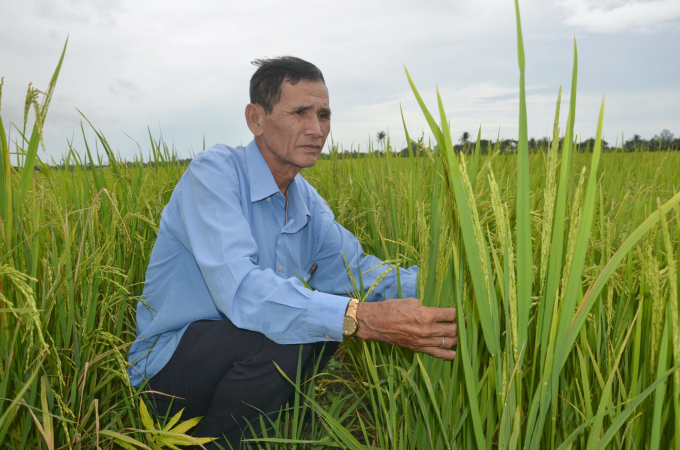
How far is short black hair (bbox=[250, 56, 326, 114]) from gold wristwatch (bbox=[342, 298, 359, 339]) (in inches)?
54.4

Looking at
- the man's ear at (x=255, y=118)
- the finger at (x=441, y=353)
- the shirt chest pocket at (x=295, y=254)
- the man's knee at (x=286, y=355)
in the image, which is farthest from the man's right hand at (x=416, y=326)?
the man's ear at (x=255, y=118)

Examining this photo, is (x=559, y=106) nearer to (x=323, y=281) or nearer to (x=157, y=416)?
(x=157, y=416)

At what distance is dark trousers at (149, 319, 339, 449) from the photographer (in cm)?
180

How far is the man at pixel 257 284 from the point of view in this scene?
1507 millimetres

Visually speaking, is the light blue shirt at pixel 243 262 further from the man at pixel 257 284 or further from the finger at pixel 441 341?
the finger at pixel 441 341

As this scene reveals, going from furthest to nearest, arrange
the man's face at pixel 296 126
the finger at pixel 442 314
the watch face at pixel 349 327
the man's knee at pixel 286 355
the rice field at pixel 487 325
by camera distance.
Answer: the man's face at pixel 296 126
the man's knee at pixel 286 355
the watch face at pixel 349 327
the finger at pixel 442 314
the rice field at pixel 487 325

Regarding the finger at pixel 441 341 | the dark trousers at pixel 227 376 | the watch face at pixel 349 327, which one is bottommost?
the dark trousers at pixel 227 376

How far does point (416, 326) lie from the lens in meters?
1.18

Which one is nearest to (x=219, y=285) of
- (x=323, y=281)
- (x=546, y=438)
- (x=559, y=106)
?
(x=323, y=281)

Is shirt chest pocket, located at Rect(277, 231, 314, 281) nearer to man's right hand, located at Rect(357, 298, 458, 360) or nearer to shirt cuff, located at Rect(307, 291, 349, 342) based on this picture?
shirt cuff, located at Rect(307, 291, 349, 342)

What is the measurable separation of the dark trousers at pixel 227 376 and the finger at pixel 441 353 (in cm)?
69

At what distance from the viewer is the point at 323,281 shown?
255 centimetres

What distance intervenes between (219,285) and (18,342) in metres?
0.62

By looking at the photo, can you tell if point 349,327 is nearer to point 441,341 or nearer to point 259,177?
point 441,341
